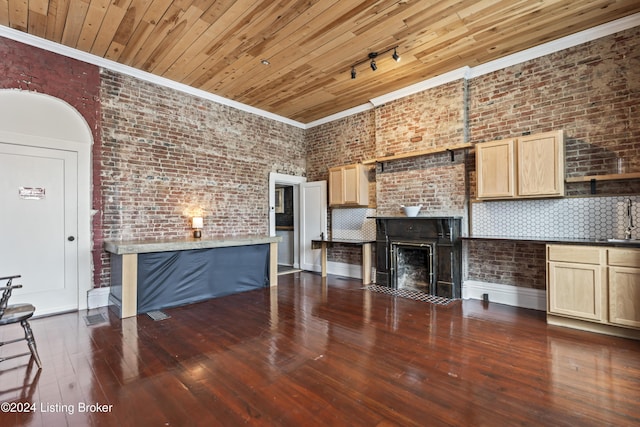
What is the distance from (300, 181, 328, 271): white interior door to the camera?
22.1 feet

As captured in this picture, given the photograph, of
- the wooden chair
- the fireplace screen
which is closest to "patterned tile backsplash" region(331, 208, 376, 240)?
the fireplace screen

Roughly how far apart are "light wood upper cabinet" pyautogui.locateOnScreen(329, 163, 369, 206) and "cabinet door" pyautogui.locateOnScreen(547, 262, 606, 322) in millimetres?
3247

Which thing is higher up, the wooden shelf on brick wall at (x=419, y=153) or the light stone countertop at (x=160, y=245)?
the wooden shelf on brick wall at (x=419, y=153)

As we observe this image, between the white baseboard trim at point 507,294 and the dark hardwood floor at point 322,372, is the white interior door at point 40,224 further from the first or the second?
the white baseboard trim at point 507,294

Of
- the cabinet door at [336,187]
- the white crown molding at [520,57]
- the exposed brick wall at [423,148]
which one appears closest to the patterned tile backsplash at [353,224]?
the cabinet door at [336,187]

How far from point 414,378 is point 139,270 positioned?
3.53 metres

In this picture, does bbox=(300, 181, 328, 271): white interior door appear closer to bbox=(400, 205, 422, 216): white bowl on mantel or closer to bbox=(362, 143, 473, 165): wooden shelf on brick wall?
bbox=(362, 143, 473, 165): wooden shelf on brick wall

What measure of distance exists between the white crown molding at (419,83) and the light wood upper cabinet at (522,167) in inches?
49.0

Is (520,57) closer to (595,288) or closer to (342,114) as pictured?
(595,288)

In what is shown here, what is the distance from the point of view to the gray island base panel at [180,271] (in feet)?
12.4

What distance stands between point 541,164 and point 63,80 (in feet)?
20.7

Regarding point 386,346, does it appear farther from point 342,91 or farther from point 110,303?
point 342,91

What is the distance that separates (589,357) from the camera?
2.66m

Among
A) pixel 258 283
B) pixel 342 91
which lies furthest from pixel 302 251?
pixel 342 91
